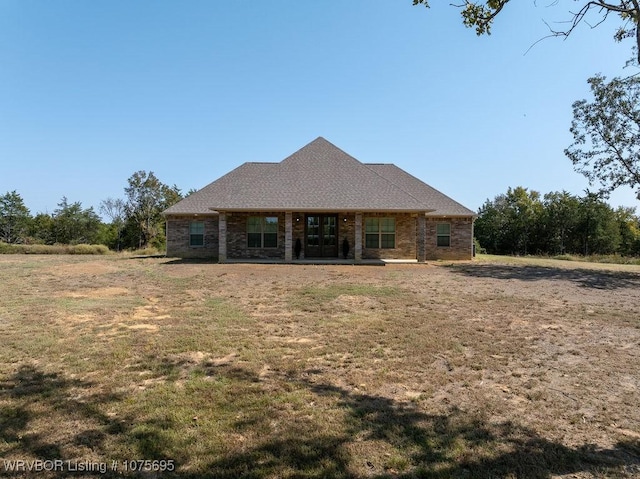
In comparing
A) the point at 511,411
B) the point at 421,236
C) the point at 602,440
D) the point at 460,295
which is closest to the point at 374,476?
the point at 511,411

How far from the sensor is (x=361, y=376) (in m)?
4.66

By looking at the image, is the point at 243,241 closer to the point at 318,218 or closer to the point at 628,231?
the point at 318,218

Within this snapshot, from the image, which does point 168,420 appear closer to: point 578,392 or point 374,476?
point 374,476

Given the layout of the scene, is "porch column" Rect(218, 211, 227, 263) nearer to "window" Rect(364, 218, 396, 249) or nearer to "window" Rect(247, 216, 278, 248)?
"window" Rect(247, 216, 278, 248)

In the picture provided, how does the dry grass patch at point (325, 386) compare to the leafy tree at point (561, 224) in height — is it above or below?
below

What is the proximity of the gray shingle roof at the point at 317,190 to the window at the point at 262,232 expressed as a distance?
5.13 ft

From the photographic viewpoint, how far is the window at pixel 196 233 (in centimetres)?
2070

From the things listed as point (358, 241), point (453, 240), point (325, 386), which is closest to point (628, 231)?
point (453, 240)

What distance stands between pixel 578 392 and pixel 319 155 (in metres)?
18.9

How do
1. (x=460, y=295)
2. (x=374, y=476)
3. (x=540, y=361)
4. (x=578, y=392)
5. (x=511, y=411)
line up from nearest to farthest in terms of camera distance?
1. (x=374, y=476)
2. (x=511, y=411)
3. (x=578, y=392)
4. (x=540, y=361)
5. (x=460, y=295)

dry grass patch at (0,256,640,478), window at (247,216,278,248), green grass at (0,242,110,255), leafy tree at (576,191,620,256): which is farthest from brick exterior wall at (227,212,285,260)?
leafy tree at (576,191,620,256)

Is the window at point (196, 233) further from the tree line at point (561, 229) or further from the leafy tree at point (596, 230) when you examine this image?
the leafy tree at point (596, 230)

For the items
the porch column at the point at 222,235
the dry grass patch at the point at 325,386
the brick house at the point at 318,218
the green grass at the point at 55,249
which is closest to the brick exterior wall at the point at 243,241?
the brick house at the point at 318,218

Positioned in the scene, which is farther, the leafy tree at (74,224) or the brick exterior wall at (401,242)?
the leafy tree at (74,224)
